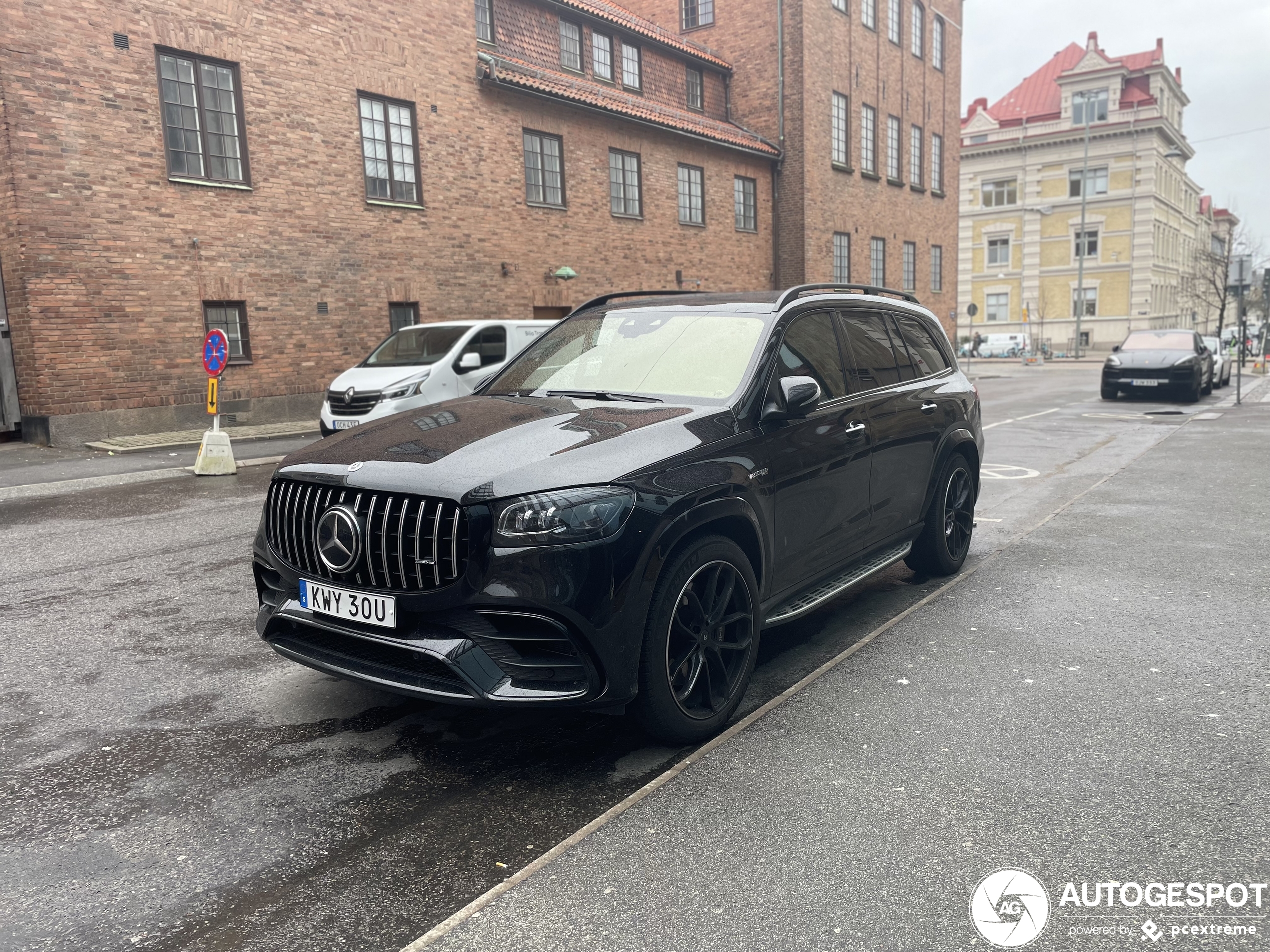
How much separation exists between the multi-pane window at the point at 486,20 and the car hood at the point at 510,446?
19949 millimetres

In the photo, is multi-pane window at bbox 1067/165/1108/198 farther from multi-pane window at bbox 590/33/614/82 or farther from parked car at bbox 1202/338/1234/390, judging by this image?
multi-pane window at bbox 590/33/614/82

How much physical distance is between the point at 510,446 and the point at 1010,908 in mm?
2154

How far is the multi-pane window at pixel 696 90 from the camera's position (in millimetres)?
29359

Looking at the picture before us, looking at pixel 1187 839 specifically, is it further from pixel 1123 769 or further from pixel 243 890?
pixel 243 890

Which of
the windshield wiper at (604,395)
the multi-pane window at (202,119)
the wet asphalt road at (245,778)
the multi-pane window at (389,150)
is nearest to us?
the wet asphalt road at (245,778)

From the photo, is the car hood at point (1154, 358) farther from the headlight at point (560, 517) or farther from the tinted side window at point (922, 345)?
the headlight at point (560, 517)

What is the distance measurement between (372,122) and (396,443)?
16603 millimetres

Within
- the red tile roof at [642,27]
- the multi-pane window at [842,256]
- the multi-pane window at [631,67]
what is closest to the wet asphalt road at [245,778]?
the red tile roof at [642,27]

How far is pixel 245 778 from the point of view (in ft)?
11.1

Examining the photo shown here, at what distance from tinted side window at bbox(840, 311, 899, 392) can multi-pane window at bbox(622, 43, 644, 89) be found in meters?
23.4

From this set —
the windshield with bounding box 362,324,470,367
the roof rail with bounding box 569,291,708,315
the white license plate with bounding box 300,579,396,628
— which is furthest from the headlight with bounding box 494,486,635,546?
the windshield with bounding box 362,324,470,367

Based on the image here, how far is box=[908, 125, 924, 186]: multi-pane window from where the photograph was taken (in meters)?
36.4

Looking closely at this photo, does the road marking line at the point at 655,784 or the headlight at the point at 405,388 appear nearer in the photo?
the road marking line at the point at 655,784

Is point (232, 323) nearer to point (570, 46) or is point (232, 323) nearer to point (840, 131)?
point (570, 46)
